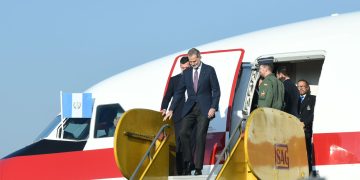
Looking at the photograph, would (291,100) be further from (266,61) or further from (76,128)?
(76,128)

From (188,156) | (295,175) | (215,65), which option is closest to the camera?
(295,175)

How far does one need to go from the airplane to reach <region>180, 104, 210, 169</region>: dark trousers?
19.3 inches

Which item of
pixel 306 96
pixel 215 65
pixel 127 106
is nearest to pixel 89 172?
pixel 127 106

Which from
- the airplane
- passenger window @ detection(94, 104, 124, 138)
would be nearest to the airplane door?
the airplane

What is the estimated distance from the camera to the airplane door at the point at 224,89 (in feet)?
47.2

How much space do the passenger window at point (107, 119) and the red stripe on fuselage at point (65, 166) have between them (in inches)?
17.4

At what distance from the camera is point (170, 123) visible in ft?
48.6

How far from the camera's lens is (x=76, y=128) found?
52.9 ft

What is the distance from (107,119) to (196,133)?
2387 millimetres

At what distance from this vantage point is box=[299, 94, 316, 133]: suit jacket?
13.8 meters

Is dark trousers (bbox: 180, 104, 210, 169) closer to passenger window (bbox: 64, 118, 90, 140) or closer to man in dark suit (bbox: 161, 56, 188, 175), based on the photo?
man in dark suit (bbox: 161, 56, 188, 175)

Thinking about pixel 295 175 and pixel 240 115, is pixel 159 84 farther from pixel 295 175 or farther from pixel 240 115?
pixel 295 175

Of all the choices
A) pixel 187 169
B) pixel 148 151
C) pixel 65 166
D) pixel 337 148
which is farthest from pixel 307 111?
pixel 65 166

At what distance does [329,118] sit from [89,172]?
4290mm
